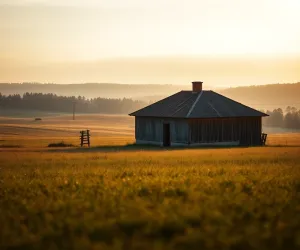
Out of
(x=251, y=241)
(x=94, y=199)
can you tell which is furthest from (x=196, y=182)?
(x=251, y=241)

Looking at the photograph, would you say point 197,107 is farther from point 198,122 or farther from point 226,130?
point 226,130

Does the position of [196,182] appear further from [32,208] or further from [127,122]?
[127,122]

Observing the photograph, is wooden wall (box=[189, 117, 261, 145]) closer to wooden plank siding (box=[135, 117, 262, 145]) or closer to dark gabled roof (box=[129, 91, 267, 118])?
wooden plank siding (box=[135, 117, 262, 145])

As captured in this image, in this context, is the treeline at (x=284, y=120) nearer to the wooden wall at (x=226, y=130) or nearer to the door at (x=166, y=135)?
the wooden wall at (x=226, y=130)

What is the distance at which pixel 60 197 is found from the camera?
49.3 feet

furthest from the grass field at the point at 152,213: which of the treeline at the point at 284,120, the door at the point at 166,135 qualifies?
the treeline at the point at 284,120

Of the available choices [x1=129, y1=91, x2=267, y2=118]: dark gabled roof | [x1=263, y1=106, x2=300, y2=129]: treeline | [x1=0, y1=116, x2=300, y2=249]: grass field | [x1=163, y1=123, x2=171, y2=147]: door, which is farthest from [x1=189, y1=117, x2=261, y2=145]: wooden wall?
[x1=263, y1=106, x2=300, y2=129]: treeline

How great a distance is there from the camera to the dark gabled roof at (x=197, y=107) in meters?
55.6

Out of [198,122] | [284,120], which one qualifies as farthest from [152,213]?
[284,120]

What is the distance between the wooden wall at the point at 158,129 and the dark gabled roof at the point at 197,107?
1.94ft

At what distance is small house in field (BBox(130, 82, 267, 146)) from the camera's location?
55125 millimetres

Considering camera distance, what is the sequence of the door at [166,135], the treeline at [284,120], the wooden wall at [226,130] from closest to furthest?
the wooden wall at [226,130], the door at [166,135], the treeline at [284,120]

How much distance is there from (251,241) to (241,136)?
4865 cm

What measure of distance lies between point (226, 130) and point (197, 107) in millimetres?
3402
